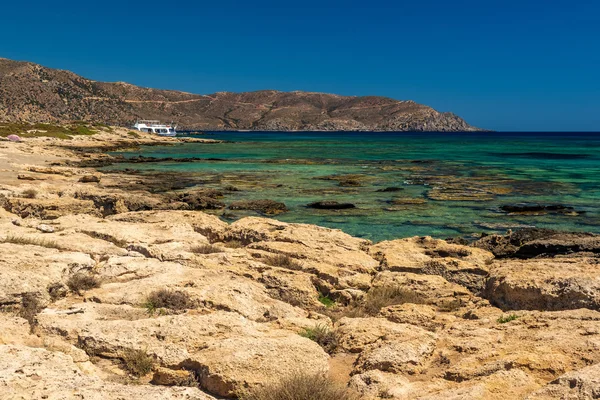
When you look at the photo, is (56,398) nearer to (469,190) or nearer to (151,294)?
(151,294)

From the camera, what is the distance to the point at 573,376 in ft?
13.7

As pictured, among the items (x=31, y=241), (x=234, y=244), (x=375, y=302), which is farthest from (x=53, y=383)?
(x=234, y=244)

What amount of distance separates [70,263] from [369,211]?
16.6 meters

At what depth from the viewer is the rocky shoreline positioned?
4.78 m

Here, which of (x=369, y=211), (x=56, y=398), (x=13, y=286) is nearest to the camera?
(x=56, y=398)

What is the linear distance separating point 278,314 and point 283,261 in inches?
102

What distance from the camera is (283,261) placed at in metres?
9.80

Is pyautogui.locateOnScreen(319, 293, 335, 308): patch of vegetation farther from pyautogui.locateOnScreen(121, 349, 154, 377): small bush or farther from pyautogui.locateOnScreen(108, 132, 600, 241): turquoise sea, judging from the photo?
pyautogui.locateOnScreen(108, 132, 600, 241): turquoise sea

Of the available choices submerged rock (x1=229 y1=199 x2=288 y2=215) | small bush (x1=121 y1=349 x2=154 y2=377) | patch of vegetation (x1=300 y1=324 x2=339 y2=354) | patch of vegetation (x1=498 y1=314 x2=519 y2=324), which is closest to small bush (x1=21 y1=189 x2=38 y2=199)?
submerged rock (x1=229 y1=199 x2=288 y2=215)

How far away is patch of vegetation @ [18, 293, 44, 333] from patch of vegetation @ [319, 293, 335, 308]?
14.7 ft

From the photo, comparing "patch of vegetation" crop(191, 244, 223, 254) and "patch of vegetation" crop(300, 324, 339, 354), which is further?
"patch of vegetation" crop(191, 244, 223, 254)

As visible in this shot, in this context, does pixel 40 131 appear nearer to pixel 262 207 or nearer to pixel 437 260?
pixel 262 207

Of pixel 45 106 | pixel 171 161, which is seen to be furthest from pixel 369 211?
pixel 45 106

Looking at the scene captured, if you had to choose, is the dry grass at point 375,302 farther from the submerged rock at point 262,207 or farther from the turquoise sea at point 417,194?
the submerged rock at point 262,207
